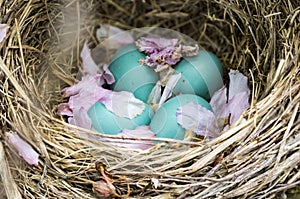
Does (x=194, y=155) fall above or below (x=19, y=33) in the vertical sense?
below

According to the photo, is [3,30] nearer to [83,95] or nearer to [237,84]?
[83,95]

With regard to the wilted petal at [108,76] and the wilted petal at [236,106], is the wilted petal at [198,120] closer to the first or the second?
the wilted petal at [236,106]

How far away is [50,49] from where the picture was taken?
5.36 ft

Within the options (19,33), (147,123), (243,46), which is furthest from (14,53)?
(243,46)

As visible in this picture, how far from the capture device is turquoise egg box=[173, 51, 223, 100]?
1.54 m

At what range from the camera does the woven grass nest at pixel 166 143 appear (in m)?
1.26

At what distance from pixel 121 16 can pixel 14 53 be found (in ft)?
1.54

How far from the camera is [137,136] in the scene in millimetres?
1426

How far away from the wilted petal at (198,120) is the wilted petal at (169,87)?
10 cm

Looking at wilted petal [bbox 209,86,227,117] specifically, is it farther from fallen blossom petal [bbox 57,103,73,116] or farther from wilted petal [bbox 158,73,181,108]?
fallen blossom petal [bbox 57,103,73,116]

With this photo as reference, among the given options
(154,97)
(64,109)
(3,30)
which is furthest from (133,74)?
(3,30)

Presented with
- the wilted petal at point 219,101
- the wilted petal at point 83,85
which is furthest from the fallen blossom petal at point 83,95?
the wilted petal at point 219,101

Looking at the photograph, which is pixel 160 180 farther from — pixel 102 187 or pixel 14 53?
pixel 14 53

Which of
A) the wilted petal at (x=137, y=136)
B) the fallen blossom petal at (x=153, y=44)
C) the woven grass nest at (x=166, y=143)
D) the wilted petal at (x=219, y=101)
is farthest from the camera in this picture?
the fallen blossom petal at (x=153, y=44)
